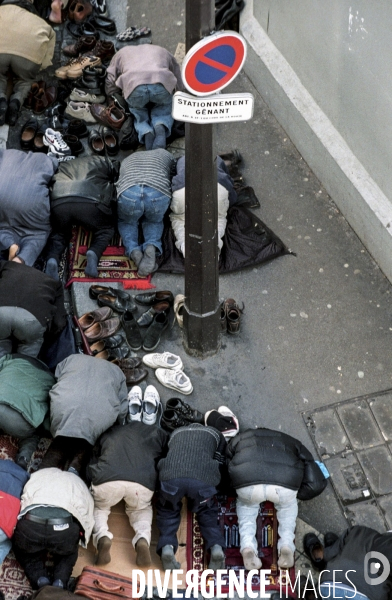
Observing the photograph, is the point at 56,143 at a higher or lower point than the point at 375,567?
higher

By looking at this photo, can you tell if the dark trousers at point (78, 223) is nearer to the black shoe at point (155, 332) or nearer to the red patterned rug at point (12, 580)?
the black shoe at point (155, 332)

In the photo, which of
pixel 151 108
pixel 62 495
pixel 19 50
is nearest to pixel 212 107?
pixel 62 495

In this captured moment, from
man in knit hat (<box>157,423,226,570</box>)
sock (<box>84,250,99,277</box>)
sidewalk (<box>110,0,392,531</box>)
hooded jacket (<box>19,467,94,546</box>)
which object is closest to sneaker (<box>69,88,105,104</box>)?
sidewalk (<box>110,0,392,531</box>)

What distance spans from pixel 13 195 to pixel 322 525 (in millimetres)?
3817

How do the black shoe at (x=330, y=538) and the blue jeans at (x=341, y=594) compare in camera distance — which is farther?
the black shoe at (x=330, y=538)

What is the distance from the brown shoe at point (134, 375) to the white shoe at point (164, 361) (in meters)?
0.09

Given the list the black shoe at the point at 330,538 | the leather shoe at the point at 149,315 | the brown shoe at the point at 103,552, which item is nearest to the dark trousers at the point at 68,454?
the brown shoe at the point at 103,552

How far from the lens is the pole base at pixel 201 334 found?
278 inches

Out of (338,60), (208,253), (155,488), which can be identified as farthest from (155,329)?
(338,60)

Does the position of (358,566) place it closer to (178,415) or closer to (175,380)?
Result: (178,415)

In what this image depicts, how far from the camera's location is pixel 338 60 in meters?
7.68

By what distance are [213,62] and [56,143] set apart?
3.56 meters

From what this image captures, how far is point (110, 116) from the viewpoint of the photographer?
893 centimetres

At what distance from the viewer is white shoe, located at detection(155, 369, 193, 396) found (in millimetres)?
7070
